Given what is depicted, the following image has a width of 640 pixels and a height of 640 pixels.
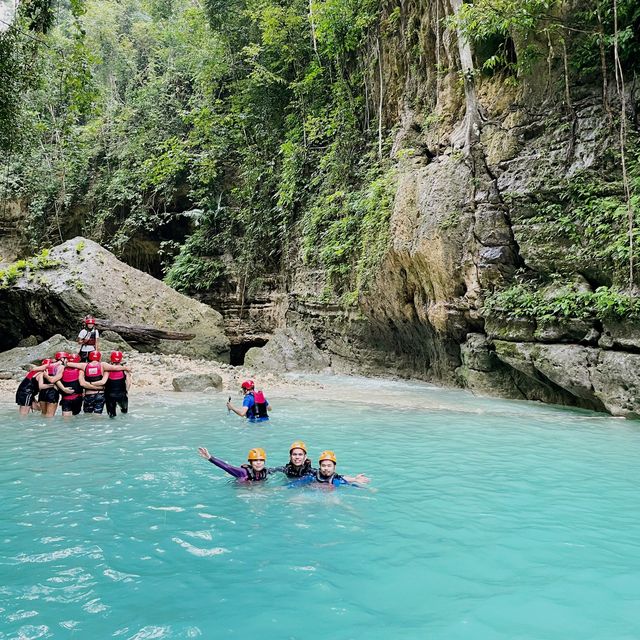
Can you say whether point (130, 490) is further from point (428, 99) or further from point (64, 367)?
point (428, 99)

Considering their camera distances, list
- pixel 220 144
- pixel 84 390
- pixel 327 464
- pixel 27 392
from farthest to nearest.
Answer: pixel 220 144
pixel 84 390
pixel 27 392
pixel 327 464

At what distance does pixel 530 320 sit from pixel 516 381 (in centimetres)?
192

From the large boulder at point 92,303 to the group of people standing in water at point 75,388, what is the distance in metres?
7.51

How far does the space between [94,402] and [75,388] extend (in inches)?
20.4

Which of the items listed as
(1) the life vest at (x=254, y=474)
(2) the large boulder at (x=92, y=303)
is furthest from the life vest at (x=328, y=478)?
(2) the large boulder at (x=92, y=303)

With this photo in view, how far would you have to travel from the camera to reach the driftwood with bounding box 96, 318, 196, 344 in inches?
697

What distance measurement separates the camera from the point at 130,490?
5648mm

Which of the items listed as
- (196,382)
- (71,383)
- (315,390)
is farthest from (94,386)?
(315,390)

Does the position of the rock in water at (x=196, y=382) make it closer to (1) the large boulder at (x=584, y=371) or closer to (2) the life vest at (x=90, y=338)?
(2) the life vest at (x=90, y=338)

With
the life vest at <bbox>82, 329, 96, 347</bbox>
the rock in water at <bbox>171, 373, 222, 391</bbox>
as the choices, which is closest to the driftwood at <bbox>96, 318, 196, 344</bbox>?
the rock in water at <bbox>171, 373, 222, 391</bbox>

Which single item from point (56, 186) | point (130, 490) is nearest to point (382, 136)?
point (130, 490)

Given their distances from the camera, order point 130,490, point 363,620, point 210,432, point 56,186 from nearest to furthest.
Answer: point 363,620
point 130,490
point 210,432
point 56,186

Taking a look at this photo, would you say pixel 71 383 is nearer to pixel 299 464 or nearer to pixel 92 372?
pixel 92 372

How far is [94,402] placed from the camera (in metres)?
10.9
